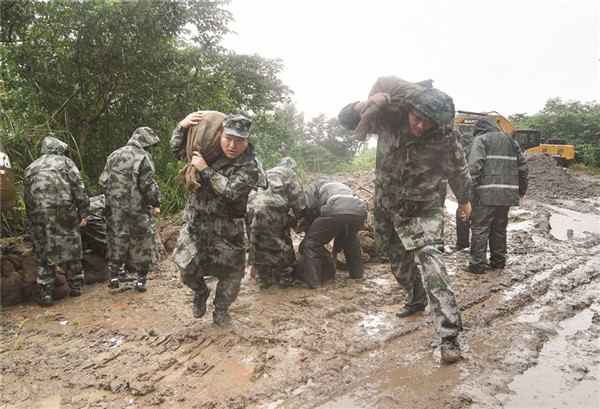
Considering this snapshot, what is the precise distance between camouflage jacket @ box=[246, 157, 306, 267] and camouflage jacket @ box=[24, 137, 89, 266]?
1932 mm

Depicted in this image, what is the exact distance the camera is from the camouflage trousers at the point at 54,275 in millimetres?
3934

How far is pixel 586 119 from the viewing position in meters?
19.3

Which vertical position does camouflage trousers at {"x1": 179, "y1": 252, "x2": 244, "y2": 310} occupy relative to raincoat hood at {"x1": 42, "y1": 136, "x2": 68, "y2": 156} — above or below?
below

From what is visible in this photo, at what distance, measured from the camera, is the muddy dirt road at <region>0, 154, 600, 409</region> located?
2.07m

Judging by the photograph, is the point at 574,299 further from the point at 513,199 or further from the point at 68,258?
the point at 68,258

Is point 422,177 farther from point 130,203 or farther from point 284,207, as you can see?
point 130,203

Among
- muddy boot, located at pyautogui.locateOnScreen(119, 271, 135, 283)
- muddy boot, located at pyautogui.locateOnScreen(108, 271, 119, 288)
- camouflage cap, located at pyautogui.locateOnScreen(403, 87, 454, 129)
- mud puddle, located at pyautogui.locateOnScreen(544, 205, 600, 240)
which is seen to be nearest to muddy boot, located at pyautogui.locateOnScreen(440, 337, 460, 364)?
camouflage cap, located at pyautogui.locateOnScreen(403, 87, 454, 129)

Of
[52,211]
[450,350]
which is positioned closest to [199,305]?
[450,350]

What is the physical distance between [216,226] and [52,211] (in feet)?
7.67

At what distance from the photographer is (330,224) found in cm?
399

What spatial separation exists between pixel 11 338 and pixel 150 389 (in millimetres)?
1860

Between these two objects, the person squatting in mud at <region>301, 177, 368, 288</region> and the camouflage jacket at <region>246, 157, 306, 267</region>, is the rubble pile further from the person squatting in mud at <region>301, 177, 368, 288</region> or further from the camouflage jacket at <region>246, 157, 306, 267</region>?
the camouflage jacket at <region>246, 157, 306, 267</region>

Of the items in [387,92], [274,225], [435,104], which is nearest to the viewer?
[435,104]

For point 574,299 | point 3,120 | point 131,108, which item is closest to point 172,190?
point 131,108
